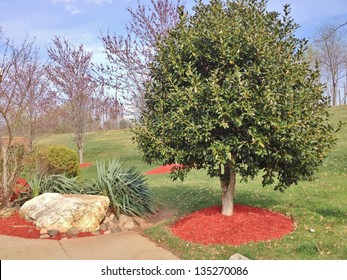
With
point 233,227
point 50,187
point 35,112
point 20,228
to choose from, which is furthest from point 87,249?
point 35,112

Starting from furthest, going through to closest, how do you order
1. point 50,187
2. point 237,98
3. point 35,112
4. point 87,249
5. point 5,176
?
point 35,112
point 5,176
point 50,187
point 87,249
point 237,98

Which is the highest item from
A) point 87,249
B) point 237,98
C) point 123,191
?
point 237,98

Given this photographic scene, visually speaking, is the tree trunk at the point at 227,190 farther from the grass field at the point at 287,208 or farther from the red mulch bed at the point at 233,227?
the grass field at the point at 287,208

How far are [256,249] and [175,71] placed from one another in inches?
122

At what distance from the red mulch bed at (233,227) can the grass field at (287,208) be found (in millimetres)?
187

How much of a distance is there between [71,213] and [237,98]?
394 centimetres

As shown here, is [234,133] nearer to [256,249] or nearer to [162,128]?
[162,128]

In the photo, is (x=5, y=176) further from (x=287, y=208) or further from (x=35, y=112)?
(x=35, y=112)

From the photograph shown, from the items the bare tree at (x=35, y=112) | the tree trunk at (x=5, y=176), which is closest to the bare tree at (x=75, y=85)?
the bare tree at (x=35, y=112)

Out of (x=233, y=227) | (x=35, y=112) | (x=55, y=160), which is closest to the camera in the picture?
(x=233, y=227)

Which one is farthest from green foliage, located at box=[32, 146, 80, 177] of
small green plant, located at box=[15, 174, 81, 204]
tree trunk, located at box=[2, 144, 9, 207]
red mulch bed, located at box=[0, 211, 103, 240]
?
red mulch bed, located at box=[0, 211, 103, 240]

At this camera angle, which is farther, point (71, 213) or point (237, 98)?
point (71, 213)

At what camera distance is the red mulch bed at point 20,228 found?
6.54m

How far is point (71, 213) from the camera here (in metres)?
6.68
